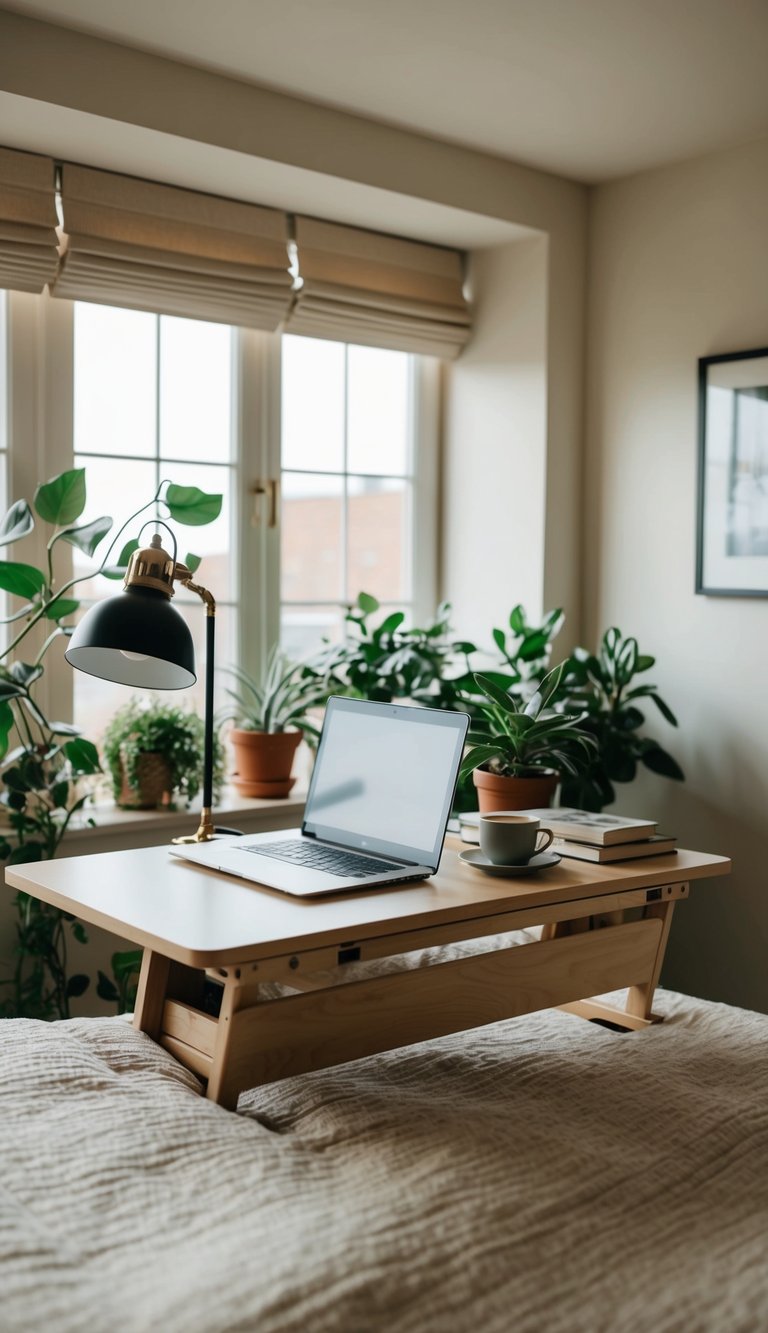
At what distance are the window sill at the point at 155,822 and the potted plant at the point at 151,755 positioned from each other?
47 millimetres

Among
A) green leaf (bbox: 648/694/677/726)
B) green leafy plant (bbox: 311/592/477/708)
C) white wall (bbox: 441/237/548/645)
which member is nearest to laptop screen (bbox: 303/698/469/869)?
green leafy plant (bbox: 311/592/477/708)

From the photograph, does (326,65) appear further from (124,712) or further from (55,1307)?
(55,1307)

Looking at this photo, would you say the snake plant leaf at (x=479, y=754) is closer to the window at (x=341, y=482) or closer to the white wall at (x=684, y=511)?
the white wall at (x=684, y=511)

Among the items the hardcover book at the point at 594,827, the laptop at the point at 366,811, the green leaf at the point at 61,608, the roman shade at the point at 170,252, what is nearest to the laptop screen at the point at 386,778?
the laptop at the point at 366,811

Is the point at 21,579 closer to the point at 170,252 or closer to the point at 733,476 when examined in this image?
the point at 170,252

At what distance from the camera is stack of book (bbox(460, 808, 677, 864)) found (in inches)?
88.0

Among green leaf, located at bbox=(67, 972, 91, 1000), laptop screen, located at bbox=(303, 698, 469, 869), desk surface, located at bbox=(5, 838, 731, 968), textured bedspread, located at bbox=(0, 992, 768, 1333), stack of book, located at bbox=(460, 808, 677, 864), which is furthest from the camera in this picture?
green leaf, located at bbox=(67, 972, 91, 1000)

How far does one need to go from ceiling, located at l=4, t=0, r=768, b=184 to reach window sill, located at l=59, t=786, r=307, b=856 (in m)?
1.83

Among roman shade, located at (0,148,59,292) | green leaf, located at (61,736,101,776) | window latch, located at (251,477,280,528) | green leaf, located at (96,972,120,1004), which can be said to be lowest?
green leaf, located at (96,972,120,1004)

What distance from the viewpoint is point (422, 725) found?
214 centimetres

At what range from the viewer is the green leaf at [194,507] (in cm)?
275

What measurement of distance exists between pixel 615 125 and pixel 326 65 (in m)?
0.83

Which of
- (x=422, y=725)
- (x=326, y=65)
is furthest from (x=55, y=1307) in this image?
(x=326, y=65)

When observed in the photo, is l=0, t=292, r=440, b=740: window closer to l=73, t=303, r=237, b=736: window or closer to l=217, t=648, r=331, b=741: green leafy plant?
l=73, t=303, r=237, b=736: window
